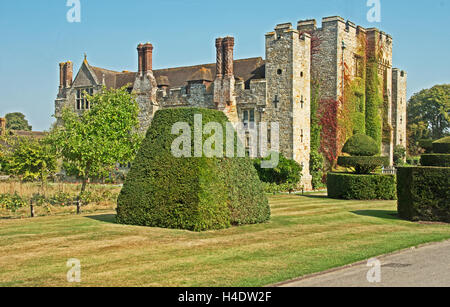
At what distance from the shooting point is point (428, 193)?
16344 millimetres

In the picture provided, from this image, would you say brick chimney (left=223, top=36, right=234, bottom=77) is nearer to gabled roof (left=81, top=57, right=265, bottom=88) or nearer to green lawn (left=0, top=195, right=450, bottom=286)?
gabled roof (left=81, top=57, right=265, bottom=88)

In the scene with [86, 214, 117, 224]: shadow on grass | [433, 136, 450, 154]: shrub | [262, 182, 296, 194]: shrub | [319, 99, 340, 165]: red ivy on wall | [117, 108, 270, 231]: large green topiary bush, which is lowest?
[86, 214, 117, 224]: shadow on grass

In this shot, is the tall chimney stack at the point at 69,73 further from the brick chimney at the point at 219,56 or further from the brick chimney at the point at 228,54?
the brick chimney at the point at 228,54

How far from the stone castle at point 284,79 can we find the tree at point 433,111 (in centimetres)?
3122

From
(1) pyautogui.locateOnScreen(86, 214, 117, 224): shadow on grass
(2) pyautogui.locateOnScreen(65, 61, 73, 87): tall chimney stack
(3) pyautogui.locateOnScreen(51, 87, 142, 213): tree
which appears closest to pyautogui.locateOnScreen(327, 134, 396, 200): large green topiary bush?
(3) pyautogui.locateOnScreen(51, 87, 142, 213): tree

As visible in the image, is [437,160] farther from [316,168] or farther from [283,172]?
[316,168]

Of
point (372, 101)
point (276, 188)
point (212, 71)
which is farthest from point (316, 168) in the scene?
point (212, 71)

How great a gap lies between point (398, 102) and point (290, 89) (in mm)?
17362

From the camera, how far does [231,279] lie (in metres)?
8.41

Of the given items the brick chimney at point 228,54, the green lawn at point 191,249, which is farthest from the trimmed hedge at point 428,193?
the brick chimney at point 228,54

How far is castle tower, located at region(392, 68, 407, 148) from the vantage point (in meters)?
Answer: 45.5

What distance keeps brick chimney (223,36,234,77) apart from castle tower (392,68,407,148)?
18601 millimetres
